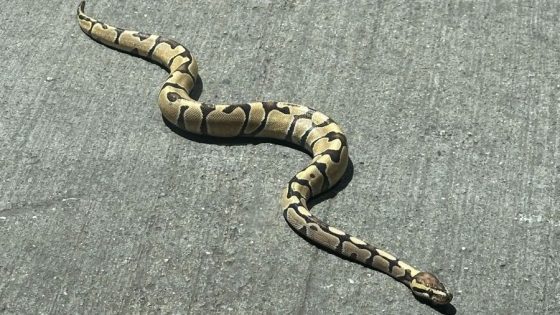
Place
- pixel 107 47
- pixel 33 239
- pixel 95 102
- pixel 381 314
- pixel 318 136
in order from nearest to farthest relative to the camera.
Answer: pixel 381 314, pixel 33 239, pixel 318 136, pixel 95 102, pixel 107 47

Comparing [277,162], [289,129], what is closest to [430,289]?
[277,162]

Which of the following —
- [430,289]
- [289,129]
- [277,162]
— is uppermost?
[430,289]

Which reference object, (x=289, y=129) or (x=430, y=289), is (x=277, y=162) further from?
(x=430, y=289)

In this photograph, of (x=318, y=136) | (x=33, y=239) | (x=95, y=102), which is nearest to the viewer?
(x=33, y=239)

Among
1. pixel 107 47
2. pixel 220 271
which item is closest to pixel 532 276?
pixel 220 271

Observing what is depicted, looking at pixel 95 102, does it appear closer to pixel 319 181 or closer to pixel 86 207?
pixel 86 207

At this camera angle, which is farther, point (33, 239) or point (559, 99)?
point (559, 99)

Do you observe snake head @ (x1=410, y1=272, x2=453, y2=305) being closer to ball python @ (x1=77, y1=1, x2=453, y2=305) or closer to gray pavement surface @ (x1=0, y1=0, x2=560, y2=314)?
ball python @ (x1=77, y1=1, x2=453, y2=305)
